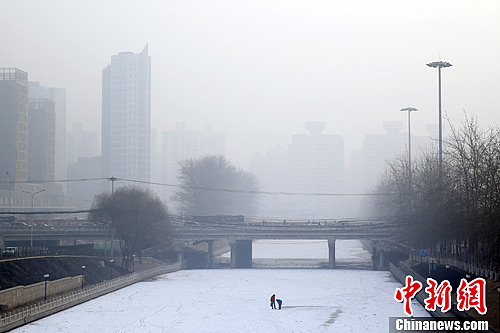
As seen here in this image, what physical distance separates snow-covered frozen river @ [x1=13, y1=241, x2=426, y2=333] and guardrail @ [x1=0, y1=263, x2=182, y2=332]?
62cm

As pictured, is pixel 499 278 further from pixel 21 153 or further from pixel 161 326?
pixel 21 153

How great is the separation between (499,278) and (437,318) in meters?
5.14

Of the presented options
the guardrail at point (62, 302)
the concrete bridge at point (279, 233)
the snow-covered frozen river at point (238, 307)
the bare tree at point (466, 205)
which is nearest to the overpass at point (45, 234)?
the concrete bridge at point (279, 233)

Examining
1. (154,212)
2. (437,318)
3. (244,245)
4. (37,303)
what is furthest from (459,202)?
(244,245)

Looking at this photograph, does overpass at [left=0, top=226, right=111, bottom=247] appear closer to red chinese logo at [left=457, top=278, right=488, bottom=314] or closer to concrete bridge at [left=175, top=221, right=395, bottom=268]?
concrete bridge at [left=175, top=221, right=395, bottom=268]

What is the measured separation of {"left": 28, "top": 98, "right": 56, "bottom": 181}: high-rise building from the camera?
158m

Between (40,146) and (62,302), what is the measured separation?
4404 inches

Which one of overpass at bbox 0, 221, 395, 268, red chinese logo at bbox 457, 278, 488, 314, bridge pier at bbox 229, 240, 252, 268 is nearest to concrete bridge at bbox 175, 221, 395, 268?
overpass at bbox 0, 221, 395, 268

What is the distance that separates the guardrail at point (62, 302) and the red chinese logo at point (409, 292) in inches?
875

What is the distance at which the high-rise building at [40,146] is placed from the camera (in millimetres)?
158000

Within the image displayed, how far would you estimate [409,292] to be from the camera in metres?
40.8

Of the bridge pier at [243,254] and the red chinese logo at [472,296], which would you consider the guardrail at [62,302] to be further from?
the red chinese logo at [472,296]

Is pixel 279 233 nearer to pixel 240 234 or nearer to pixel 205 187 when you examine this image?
pixel 240 234

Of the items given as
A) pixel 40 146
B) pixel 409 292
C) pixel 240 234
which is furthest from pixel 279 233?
pixel 40 146
